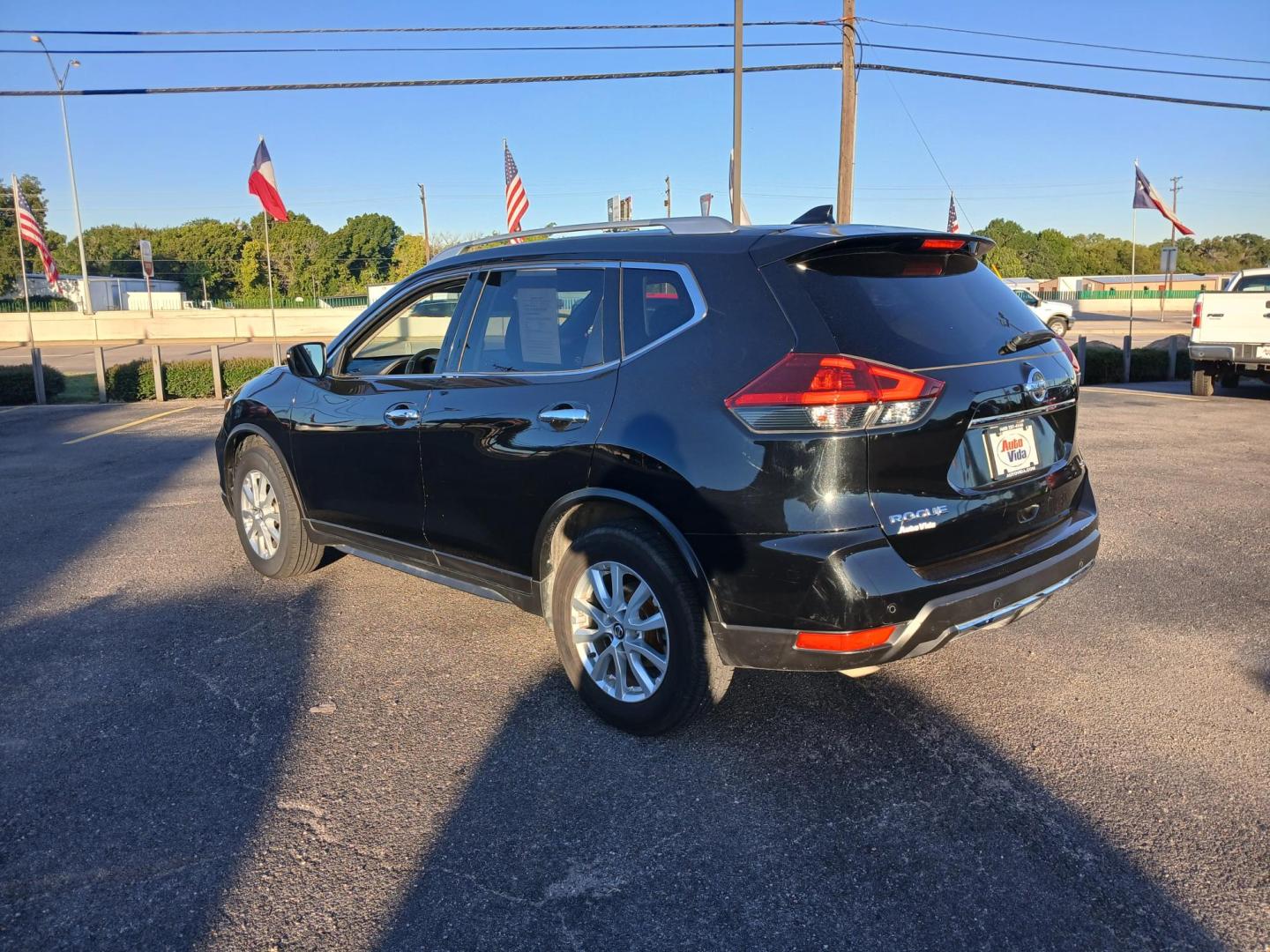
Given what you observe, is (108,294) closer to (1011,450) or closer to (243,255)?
(243,255)

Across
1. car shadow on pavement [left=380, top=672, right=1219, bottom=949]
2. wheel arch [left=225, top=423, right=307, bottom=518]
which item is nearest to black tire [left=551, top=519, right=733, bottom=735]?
car shadow on pavement [left=380, top=672, right=1219, bottom=949]

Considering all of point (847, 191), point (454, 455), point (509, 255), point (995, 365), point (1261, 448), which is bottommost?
point (1261, 448)

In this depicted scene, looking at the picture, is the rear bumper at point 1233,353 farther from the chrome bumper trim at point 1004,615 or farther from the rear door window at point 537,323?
the rear door window at point 537,323

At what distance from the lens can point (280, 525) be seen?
17.5ft

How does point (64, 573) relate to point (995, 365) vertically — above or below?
below

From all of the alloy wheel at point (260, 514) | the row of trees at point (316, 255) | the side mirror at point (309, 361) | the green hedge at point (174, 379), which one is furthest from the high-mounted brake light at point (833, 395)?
the row of trees at point (316, 255)

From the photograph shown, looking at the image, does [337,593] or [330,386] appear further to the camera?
[337,593]

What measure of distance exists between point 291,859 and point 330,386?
266 centimetres

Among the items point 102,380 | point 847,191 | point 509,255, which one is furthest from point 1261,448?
point 102,380

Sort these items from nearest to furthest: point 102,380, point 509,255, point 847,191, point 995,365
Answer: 1. point 995,365
2. point 509,255
3. point 102,380
4. point 847,191

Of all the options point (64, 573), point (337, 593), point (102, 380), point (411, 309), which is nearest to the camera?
point (411, 309)

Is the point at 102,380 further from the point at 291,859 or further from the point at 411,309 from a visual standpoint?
the point at 291,859

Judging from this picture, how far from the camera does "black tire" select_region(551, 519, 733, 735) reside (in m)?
3.23

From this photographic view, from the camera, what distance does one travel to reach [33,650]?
448 cm
